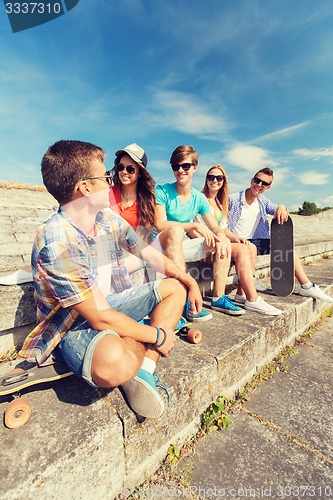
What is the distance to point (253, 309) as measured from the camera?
2.78m

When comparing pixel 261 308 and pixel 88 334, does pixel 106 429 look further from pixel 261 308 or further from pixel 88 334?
pixel 261 308

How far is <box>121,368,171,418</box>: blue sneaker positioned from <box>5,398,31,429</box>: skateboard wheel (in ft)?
1.62

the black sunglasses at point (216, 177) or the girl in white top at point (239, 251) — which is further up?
the black sunglasses at point (216, 177)

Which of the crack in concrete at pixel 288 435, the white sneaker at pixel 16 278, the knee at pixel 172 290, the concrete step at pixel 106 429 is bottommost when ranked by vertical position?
the crack in concrete at pixel 288 435

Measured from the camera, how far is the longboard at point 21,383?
4.13 feet

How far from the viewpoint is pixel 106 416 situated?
130 cm

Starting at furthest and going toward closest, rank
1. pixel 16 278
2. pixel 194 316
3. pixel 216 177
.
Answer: pixel 216 177 → pixel 194 316 → pixel 16 278

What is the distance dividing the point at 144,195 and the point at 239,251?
1.27 metres

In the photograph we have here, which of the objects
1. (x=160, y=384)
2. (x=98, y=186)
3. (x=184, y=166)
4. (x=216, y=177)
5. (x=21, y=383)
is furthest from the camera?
(x=216, y=177)

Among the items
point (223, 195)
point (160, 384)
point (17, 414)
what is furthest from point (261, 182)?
point (17, 414)

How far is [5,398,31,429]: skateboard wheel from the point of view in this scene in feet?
4.08

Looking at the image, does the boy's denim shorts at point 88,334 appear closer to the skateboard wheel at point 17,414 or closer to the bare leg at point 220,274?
the skateboard wheel at point 17,414

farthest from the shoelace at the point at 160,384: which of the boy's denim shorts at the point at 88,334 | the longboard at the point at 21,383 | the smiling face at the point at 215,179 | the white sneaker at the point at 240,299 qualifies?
the smiling face at the point at 215,179

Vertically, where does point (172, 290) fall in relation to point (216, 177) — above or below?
below
